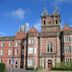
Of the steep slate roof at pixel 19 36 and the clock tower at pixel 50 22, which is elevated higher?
the clock tower at pixel 50 22

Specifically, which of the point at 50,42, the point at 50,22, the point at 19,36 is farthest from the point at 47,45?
the point at 19,36

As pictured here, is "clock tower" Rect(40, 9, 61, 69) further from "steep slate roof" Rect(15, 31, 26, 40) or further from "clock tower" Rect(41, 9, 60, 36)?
"steep slate roof" Rect(15, 31, 26, 40)

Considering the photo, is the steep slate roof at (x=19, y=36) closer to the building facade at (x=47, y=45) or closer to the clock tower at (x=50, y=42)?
the building facade at (x=47, y=45)

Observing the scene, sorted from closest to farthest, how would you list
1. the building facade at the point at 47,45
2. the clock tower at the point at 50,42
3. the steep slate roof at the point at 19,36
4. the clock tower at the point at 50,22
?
the building facade at the point at 47,45 < the clock tower at the point at 50,42 < the clock tower at the point at 50,22 < the steep slate roof at the point at 19,36

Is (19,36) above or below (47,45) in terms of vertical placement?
above

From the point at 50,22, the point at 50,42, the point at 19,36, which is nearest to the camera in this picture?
the point at 50,42

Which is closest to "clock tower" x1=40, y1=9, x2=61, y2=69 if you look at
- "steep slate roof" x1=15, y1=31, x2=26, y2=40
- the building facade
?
the building facade

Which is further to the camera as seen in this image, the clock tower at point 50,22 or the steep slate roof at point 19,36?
the steep slate roof at point 19,36

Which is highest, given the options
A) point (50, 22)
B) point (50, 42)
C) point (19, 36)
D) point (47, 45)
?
point (50, 22)

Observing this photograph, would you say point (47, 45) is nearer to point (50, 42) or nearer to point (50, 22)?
point (50, 42)

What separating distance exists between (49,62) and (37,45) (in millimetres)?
7204

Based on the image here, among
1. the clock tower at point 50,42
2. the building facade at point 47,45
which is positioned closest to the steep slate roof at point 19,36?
the building facade at point 47,45

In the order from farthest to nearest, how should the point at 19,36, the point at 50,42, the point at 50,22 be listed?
1. the point at 19,36
2. the point at 50,22
3. the point at 50,42

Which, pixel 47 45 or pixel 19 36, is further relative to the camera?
pixel 19 36
